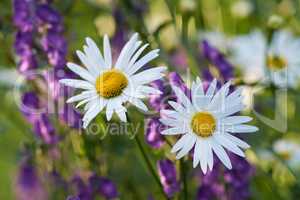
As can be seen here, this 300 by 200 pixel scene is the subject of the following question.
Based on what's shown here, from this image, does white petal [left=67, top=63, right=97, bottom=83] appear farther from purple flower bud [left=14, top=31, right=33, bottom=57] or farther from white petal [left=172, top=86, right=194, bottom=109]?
purple flower bud [left=14, top=31, right=33, bottom=57]

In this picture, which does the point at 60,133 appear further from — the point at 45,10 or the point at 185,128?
the point at 185,128

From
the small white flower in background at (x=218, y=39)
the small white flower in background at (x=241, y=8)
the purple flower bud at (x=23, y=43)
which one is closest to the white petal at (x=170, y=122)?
the purple flower bud at (x=23, y=43)

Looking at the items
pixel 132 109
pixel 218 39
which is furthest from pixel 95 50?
pixel 218 39

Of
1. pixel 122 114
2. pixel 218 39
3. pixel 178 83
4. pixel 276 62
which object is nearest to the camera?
pixel 122 114

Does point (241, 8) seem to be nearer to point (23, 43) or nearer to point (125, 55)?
point (23, 43)

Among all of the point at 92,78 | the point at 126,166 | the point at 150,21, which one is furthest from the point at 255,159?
the point at 150,21

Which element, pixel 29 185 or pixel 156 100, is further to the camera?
pixel 29 185
